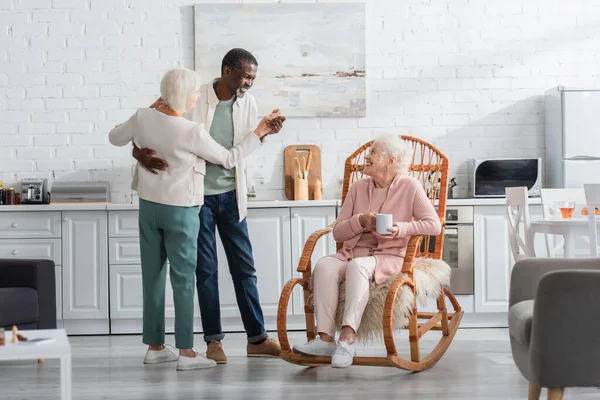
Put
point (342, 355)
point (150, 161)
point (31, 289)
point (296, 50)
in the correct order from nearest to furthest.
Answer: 1. point (342, 355)
2. point (150, 161)
3. point (31, 289)
4. point (296, 50)

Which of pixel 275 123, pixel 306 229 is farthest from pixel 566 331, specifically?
pixel 306 229

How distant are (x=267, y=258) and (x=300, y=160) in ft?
2.90

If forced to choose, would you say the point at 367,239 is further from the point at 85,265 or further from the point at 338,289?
the point at 85,265

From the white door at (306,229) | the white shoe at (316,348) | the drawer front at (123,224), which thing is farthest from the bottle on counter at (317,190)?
the white shoe at (316,348)

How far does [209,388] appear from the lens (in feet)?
10.8

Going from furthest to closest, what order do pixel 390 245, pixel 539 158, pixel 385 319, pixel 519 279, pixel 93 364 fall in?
1. pixel 539 158
2. pixel 93 364
3. pixel 390 245
4. pixel 385 319
5. pixel 519 279

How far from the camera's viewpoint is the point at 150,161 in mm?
3523

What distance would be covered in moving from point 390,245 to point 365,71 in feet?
7.51

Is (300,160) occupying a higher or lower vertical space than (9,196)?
higher

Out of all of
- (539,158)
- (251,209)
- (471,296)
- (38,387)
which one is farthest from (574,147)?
(38,387)

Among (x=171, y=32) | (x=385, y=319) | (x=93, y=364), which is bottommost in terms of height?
(x=93, y=364)

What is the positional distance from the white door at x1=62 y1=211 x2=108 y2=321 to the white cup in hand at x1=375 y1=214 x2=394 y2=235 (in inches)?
87.9

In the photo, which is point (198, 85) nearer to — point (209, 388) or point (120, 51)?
point (209, 388)

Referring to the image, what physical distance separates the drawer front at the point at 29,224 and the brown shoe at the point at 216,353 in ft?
5.39
